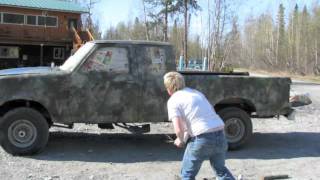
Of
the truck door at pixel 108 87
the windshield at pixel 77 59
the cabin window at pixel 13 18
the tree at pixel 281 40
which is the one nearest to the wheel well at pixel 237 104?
the truck door at pixel 108 87

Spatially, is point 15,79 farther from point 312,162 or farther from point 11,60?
point 11,60

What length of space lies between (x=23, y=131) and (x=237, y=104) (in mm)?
4077

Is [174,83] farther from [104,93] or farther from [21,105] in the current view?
[21,105]

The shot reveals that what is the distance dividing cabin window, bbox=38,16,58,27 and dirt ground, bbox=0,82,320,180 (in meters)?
37.1

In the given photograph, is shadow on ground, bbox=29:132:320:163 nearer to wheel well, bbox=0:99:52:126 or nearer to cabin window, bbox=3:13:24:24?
wheel well, bbox=0:99:52:126

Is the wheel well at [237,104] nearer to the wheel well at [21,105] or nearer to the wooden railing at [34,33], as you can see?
the wheel well at [21,105]

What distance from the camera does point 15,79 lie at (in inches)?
379

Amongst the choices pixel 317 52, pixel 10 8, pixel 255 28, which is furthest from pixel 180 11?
pixel 255 28

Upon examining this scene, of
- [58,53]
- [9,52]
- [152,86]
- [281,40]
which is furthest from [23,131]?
[281,40]

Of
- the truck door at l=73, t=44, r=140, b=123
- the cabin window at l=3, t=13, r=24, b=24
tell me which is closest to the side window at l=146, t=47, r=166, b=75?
the truck door at l=73, t=44, r=140, b=123

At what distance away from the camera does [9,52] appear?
4791cm

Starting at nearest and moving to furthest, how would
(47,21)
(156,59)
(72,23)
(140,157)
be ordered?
(140,157) < (156,59) < (47,21) < (72,23)

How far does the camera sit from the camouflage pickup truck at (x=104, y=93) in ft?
31.8

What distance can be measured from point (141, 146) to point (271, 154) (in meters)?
2.44
